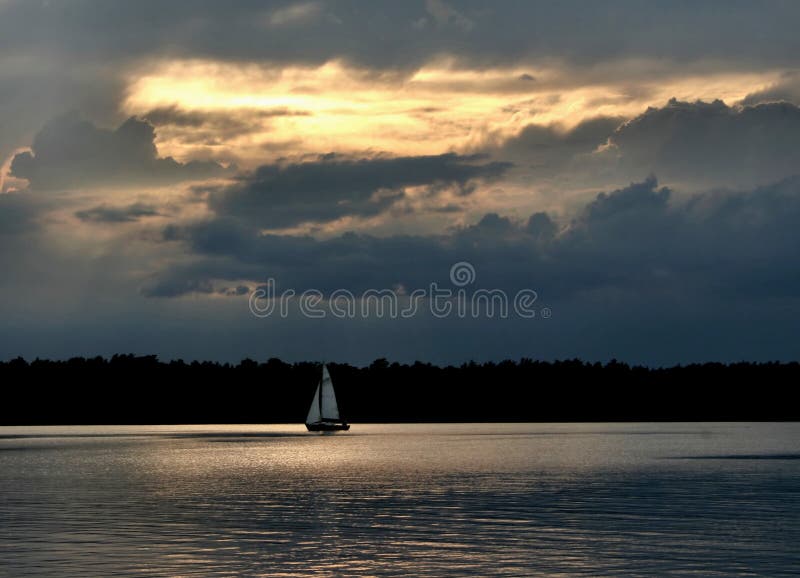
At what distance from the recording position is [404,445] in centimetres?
17662

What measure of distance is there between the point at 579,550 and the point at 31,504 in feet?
122

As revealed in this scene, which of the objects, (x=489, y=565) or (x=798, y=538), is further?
(x=798, y=538)

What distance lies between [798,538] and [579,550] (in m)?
10.7

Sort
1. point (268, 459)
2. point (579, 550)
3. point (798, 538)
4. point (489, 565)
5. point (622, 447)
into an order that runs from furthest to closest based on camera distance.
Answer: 1. point (622, 447)
2. point (268, 459)
3. point (798, 538)
4. point (579, 550)
5. point (489, 565)

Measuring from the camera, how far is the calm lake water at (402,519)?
150ft

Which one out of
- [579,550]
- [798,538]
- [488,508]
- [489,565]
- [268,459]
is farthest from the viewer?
[268,459]

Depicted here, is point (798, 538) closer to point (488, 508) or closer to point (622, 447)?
point (488, 508)

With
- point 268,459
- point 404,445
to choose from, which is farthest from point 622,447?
point 268,459

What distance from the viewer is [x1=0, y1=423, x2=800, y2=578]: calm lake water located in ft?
150

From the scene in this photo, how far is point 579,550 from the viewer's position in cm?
4916

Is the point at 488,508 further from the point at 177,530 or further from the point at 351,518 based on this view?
the point at 177,530

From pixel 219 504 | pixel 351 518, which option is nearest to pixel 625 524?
pixel 351 518

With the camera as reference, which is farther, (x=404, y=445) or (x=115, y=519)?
(x=404, y=445)

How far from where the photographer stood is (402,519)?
62.5 meters
